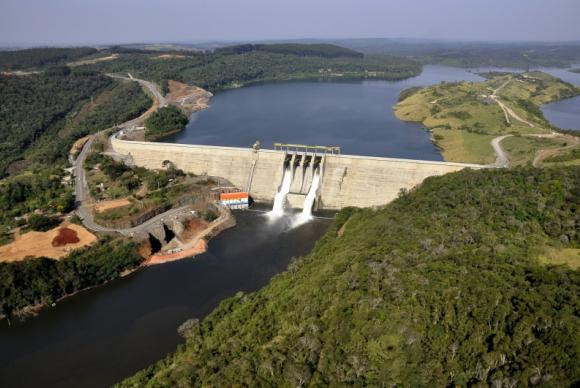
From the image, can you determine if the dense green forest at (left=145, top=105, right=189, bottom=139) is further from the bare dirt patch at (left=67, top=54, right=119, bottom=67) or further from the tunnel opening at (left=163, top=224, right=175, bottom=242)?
the bare dirt patch at (left=67, top=54, right=119, bottom=67)

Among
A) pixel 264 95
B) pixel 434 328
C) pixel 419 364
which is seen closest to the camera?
pixel 419 364

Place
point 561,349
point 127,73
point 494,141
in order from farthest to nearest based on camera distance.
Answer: point 127,73, point 494,141, point 561,349

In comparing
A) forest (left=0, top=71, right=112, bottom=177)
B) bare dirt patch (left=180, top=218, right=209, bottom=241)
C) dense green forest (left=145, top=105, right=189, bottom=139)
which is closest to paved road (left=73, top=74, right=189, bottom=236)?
→ bare dirt patch (left=180, top=218, right=209, bottom=241)

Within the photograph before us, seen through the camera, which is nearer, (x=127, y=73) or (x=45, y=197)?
(x=45, y=197)

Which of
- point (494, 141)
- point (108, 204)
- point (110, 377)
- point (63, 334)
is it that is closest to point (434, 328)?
point (110, 377)

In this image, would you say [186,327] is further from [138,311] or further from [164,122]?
[164,122]

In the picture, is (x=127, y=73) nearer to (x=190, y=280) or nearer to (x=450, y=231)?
Answer: (x=190, y=280)
